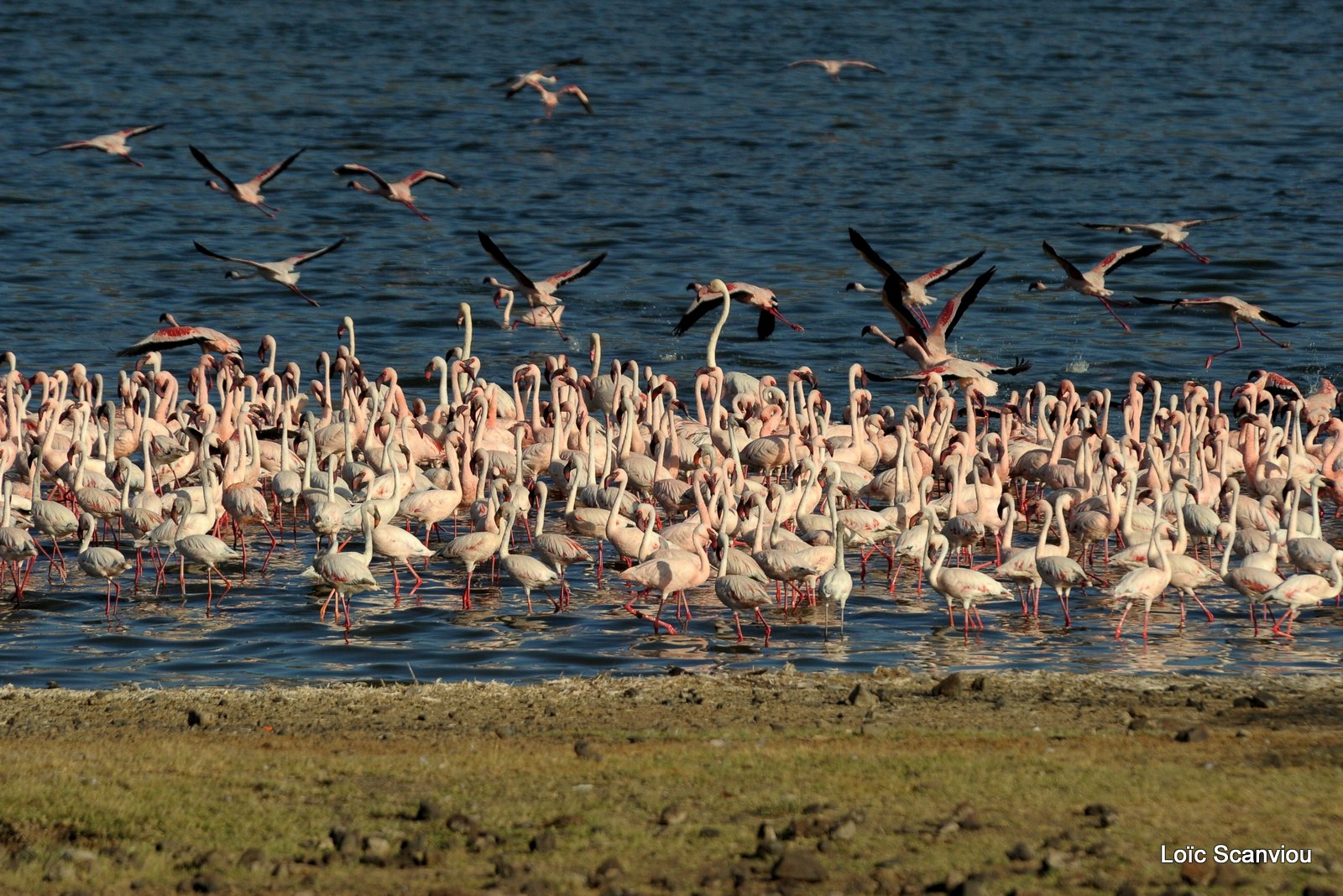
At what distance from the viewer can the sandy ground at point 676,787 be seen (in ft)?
24.2

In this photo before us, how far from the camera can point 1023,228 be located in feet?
123

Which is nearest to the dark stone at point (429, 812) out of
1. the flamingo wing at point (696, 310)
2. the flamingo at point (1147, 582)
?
the flamingo at point (1147, 582)

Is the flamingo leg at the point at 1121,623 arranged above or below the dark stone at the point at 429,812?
below

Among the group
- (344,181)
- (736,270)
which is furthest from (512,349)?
(344,181)

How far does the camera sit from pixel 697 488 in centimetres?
1526

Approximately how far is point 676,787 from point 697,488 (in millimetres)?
6733

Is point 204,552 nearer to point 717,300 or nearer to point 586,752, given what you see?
point 586,752

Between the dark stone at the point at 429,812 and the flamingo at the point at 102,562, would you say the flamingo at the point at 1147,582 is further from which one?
the flamingo at the point at 102,562

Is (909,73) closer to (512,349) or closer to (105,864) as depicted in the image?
(512,349)

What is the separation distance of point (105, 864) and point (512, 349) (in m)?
20.9

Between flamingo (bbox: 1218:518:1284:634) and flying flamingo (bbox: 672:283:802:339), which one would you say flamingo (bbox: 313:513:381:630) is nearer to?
flamingo (bbox: 1218:518:1284:634)

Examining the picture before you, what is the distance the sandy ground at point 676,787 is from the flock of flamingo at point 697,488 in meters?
2.58

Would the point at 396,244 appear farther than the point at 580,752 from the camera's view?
Yes

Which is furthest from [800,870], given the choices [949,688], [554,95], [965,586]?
[554,95]
